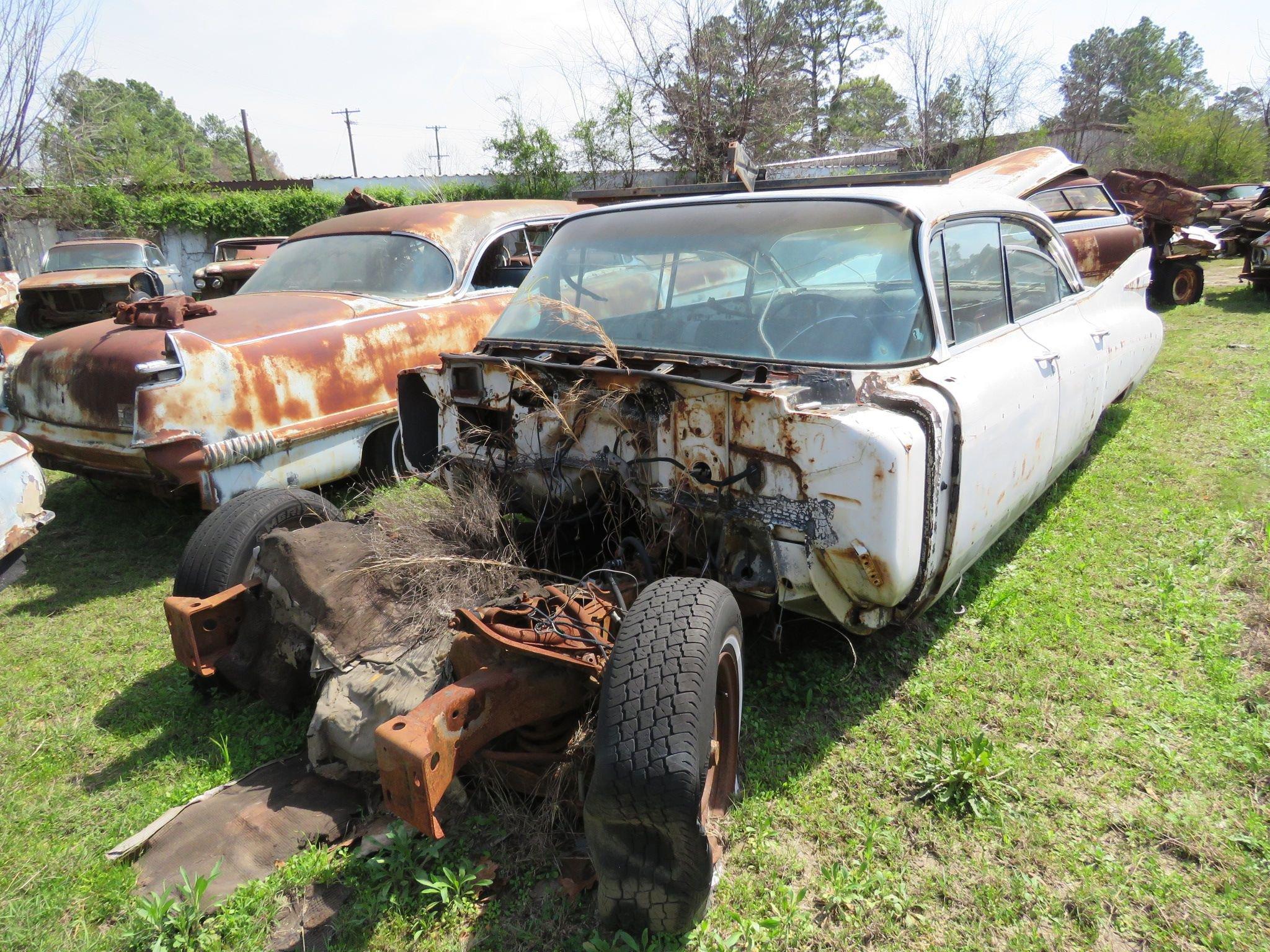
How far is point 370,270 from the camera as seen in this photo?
5.73 metres

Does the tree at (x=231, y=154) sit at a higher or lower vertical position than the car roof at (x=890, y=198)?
higher

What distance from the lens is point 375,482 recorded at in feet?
16.9

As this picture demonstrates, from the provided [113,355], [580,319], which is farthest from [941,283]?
[113,355]

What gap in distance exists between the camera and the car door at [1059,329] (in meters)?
3.80

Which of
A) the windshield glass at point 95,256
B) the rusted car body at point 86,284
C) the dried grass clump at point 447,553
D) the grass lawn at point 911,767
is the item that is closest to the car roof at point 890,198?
the dried grass clump at point 447,553

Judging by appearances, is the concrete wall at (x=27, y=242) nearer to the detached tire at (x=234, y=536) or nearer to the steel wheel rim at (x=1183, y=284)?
the detached tire at (x=234, y=536)

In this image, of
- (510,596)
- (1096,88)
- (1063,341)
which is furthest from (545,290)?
(1096,88)

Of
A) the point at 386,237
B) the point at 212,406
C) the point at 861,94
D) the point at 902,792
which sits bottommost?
the point at 902,792

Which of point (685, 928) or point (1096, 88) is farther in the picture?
point (1096, 88)

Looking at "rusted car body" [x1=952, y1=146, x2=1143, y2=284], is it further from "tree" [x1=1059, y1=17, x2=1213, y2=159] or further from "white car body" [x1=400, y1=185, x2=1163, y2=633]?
"tree" [x1=1059, y1=17, x2=1213, y2=159]

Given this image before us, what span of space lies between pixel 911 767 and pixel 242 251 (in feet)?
44.0

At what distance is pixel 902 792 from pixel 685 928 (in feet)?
3.10

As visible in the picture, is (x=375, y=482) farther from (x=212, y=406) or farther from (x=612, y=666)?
(x=612, y=666)

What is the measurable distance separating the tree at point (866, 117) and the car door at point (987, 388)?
19.6 m
